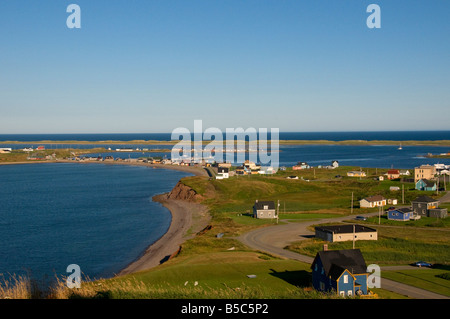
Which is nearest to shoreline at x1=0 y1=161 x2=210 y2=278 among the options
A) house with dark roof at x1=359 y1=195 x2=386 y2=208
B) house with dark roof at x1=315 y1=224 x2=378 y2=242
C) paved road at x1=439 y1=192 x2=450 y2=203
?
house with dark roof at x1=315 y1=224 x2=378 y2=242

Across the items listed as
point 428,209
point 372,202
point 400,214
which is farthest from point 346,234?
point 372,202

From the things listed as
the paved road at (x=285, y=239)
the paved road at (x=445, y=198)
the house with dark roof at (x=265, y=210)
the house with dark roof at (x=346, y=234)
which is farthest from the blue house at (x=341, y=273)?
the paved road at (x=445, y=198)

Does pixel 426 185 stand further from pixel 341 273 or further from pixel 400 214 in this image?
pixel 341 273
